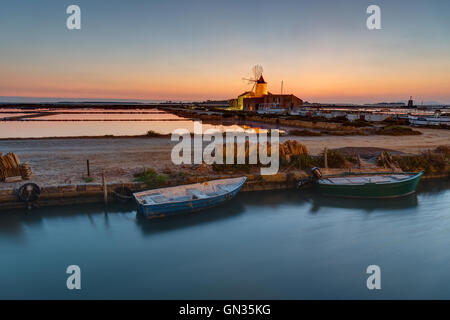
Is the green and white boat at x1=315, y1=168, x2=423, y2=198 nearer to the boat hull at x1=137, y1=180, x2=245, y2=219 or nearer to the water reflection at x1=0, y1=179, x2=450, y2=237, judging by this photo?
the water reflection at x1=0, y1=179, x2=450, y2=237

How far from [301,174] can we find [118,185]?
7.55m

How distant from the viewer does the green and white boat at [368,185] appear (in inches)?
452

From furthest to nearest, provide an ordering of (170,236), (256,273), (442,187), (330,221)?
(442,187) → (330,221) → (170,236) → (256,273)

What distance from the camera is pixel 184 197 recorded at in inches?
402

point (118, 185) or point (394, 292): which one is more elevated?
point (118, 185)

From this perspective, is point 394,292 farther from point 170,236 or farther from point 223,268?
point 170,236

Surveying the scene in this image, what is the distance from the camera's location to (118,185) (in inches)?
417

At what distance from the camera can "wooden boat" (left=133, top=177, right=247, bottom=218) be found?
932 cm

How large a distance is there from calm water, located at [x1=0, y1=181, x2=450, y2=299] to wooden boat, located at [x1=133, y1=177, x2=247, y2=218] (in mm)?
467

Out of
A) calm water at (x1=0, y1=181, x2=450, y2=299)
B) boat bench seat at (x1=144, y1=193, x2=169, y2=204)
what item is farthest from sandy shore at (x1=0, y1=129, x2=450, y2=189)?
boat bench seat at (x1=144, y1=193, x2=169, y2=204)

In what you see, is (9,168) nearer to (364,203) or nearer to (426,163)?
(364,203)
